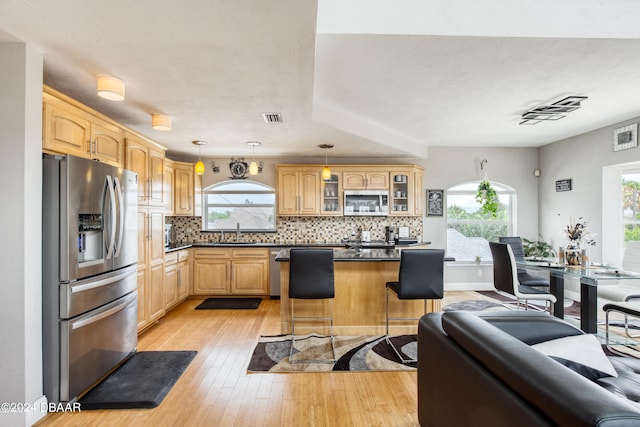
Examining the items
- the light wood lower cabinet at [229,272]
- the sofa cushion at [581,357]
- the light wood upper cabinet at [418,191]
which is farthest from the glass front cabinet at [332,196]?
the sofa cushion at [581,357]

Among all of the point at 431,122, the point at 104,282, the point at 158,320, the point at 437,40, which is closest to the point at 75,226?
the point at 104,282

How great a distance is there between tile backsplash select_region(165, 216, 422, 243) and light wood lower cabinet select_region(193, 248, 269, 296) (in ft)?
2.31

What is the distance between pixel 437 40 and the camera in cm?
240

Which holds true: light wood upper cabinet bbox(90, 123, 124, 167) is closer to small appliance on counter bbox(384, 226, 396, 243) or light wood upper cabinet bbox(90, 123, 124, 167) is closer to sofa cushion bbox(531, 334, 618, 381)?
sofa cushion bbox(531, 334, 618, 381)

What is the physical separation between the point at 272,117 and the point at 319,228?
2831mm

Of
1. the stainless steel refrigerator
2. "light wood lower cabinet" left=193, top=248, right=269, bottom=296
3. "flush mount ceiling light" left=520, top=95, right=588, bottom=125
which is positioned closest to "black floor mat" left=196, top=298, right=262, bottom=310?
"light wood lower cabinet" left=193, top=248, right=269, bottom=296

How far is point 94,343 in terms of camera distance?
2559 millimetres

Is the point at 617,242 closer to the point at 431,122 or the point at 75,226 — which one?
the point at 431,122

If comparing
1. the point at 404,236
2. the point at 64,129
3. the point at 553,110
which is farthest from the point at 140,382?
the point at 553,110

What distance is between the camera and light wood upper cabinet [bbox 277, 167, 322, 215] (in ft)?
19.1

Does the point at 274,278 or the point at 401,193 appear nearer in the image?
the point at 274,278

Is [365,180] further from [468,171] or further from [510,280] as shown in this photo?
[510,280]

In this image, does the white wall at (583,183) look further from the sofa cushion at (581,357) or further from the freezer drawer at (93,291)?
the freezer drawer at (93,291)

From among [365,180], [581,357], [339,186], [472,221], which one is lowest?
[581,357]
